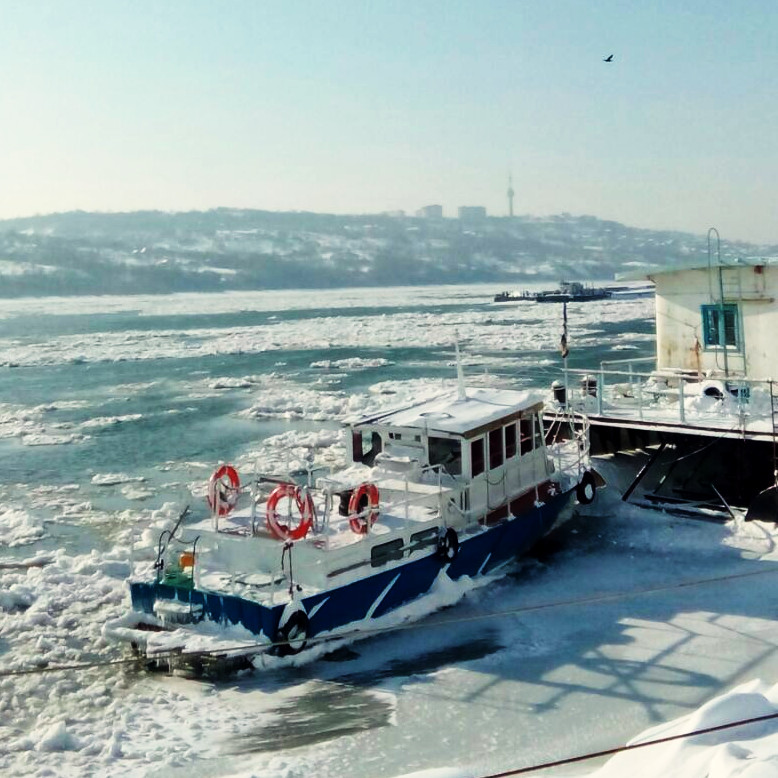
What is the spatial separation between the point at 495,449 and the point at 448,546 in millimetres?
2432

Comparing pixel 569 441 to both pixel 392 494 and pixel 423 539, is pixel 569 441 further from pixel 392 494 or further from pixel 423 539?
Answer: pixel 423 539

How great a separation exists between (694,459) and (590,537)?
512 centimetres

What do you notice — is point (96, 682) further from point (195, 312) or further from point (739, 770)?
point (195, 312)

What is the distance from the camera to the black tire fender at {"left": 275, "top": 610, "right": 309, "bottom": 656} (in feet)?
39.8

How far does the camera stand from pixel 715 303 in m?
21.5

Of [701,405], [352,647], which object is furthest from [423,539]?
[701,405]

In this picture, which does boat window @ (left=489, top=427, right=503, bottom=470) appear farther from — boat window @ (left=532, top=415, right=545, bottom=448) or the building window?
the building window

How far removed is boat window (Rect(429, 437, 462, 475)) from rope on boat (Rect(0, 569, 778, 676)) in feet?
8.16

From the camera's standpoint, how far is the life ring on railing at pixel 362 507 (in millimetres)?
13508

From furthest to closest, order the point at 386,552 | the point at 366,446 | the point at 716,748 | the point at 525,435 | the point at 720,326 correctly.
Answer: the point at 720,326 → the point at 525,435 → the point at 366,446 → the point at 386,552 → the point at 716,748

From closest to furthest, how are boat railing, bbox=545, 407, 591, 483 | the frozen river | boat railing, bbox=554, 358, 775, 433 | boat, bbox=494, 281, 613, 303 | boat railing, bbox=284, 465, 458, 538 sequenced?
the frozen river → boat railing, bbox=284, 465, 458, 538 → boat railing, bbox=554, 358, 775, 433 → boat railing, bbox=545, 407, 591, 483 → boat, bbox=494, 281, 613, 303

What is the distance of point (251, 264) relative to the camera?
609 feet

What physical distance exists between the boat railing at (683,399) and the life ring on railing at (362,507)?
7196 millimetres

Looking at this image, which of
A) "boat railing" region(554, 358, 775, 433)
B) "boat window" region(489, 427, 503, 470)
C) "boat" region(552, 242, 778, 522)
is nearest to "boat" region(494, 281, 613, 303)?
→ "boat" region(552, 242, 778, 522)
